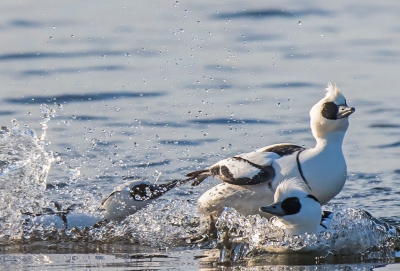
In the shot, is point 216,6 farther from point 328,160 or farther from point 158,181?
point 328,160

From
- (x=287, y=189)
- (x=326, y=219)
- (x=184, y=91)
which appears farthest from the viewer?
(x=184, y=91)

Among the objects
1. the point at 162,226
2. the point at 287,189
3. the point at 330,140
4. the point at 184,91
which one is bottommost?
the point at 162,226

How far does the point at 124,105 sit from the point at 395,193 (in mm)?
3578

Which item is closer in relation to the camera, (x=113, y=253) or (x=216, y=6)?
(x=113, y=253)

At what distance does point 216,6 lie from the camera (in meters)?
14.4

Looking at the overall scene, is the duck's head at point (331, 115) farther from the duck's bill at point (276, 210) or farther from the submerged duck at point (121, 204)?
the submerged duck at point (121, 204)

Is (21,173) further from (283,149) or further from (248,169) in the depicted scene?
(283,149)

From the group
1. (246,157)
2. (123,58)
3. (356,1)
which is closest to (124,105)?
(123,58)

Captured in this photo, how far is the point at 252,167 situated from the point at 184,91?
12.0 ft

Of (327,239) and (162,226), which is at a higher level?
(327,239)

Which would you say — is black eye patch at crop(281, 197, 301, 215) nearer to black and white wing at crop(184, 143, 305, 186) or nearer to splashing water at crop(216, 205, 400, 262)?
splashing water at crop(216, 205, 400, 262)

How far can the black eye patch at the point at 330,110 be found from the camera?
7.11 meters

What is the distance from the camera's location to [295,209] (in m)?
6.18

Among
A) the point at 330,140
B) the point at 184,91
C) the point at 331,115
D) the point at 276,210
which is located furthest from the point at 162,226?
the point at 184,91
